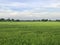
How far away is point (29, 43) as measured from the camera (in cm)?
1421

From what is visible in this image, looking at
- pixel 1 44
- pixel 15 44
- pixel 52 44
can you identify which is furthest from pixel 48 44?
pixel 1 44

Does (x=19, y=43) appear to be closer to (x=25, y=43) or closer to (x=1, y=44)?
(x=25, y=43)

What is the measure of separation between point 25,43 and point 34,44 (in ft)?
2.53

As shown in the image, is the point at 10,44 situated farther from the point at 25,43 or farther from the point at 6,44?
the point at 25,43

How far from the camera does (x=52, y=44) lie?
13945 mm

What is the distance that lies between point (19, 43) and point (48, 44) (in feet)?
7.81

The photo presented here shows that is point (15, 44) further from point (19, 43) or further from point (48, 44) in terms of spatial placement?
point (48, 44)

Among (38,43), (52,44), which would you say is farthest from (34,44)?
(52,44)

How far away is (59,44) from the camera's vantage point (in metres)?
14.0

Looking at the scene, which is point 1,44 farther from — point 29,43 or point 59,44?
point 59,44

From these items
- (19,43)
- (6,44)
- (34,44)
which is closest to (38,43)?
(34,44)

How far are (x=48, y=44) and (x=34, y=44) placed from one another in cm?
115

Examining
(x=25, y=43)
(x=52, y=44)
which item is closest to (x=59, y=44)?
(x=52, y=44)

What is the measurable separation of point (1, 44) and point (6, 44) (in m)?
0.44
